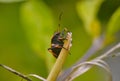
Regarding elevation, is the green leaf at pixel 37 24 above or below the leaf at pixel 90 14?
below

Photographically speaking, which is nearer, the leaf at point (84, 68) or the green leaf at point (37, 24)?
the leaf at point (84, 68)

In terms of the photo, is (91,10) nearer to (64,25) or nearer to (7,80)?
(64,25)

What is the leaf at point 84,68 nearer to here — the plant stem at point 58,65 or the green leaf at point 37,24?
the plant stem at point 58,65

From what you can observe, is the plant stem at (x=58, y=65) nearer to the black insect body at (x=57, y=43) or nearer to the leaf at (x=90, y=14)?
the black insect body at (x=57, y=43)

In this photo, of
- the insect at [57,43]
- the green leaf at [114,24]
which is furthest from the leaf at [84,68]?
the green leaf at [114,24]

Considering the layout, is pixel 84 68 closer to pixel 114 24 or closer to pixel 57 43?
pixel 57 43

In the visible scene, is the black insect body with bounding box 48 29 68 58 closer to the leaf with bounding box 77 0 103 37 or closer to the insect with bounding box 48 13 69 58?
the insect with bounding box 48 13 69 58

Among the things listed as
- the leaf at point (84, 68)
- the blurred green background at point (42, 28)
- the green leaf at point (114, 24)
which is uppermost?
the leaf at point (84, 68)

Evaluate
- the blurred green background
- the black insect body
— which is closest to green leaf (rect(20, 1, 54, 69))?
the blurred green background
